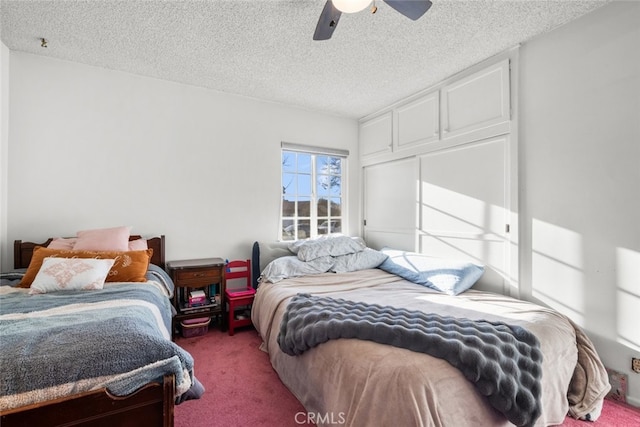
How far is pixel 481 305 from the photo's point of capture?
83.2 inches

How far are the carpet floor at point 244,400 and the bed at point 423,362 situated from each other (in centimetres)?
9

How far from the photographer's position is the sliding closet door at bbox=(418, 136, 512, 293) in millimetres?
2529

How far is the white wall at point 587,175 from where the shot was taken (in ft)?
6.07

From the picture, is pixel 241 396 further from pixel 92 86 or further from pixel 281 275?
pixel 92 86

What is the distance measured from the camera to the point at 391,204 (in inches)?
146

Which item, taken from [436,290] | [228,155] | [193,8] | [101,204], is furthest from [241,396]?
[193,8]

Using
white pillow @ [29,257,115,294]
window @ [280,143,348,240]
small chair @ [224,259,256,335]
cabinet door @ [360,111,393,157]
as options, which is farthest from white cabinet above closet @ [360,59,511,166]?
white pillow @ [29,257,115,294]

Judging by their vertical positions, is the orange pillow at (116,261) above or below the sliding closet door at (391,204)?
below

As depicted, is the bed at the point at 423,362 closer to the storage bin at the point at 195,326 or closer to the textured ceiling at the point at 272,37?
the storage bin at the point at 195,326

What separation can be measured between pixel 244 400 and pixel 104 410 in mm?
1057

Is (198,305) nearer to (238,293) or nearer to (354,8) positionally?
(238,293)

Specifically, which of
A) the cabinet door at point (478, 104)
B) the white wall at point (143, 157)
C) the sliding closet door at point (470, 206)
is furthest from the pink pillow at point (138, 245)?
the cabinet door at point (478, 104)

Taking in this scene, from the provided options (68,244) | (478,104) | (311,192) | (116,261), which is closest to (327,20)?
(478,104)

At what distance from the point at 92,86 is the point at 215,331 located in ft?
9.03
